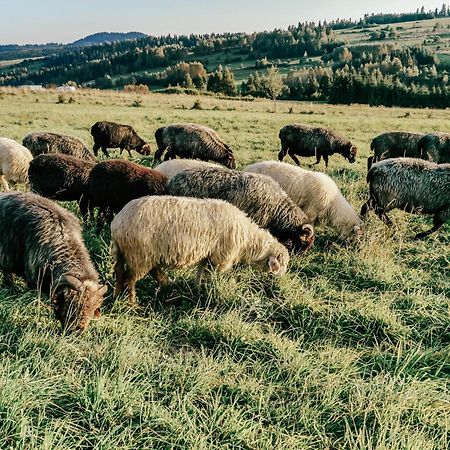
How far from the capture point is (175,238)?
510 centimetres

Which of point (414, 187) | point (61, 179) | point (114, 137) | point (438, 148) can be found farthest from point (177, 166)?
point (438, 148)

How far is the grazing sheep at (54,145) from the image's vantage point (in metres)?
10.6

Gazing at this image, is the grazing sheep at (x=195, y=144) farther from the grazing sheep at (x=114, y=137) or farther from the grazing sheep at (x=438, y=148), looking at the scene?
the grazing sheep at (x=438, y=148)

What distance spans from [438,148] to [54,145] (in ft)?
35.4

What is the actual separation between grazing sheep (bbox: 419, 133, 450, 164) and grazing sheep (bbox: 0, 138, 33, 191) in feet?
36.2

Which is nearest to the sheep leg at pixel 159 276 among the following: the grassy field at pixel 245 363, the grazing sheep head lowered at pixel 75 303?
the grassy field at pixel 245 363

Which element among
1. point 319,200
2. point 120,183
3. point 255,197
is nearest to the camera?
point 255,197

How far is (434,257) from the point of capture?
22.9 feet

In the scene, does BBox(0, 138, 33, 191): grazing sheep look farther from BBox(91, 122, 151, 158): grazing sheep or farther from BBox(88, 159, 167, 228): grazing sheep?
BBox(91, 122, 151, 158): grazing sheep

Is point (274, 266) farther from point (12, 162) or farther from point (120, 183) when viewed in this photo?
point (12, 162)

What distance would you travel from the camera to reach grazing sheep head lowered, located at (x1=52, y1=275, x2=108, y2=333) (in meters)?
4.12

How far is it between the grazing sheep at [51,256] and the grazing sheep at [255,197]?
2231 mm

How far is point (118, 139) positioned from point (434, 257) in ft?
36.2

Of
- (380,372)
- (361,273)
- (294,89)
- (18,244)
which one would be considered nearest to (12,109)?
(18,244)
